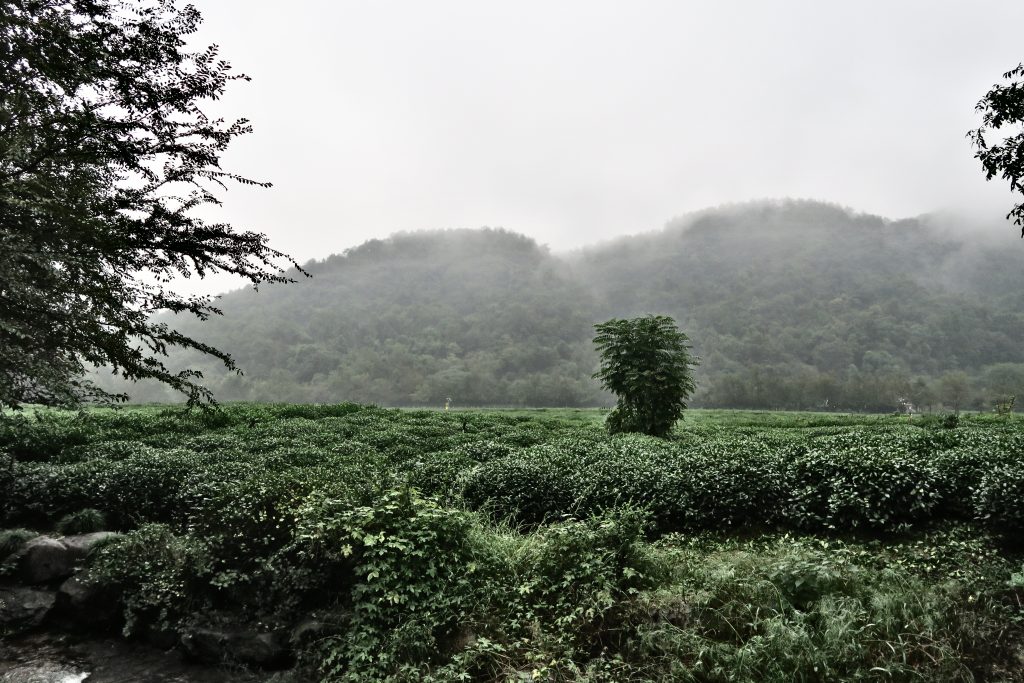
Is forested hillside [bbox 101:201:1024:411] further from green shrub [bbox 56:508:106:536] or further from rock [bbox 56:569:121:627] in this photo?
rock [bbox 56:569:121:627]

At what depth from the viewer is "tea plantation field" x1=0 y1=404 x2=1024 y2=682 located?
5164 mm

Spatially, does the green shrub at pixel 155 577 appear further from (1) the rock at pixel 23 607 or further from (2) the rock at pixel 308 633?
(2) the rock at pixel 308 633

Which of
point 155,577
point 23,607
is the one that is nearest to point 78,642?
point 23,607

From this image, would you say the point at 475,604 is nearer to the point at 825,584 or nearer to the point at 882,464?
the point at 825,584

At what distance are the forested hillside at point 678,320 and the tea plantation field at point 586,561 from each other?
9931 centimetres

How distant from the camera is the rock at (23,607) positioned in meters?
7.31

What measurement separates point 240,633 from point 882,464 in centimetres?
922

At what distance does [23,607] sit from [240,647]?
140 inches

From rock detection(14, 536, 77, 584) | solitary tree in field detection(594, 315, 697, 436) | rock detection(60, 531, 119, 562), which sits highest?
solitary tree in field detection(594, 315, 697, 436)

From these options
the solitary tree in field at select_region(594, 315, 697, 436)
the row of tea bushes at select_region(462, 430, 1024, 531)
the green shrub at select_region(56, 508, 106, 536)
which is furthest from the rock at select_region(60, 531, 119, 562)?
the solitary tree in field at select_region(594, 315, 697, 436)

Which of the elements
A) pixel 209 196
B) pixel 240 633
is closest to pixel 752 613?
pixel 240 633

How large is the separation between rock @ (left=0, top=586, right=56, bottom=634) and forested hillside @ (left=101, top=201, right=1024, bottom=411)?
103536 millimetres

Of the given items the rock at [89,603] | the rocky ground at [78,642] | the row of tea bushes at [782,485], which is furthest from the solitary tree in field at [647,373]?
the rock at [89,603]

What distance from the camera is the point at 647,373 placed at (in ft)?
70.3
